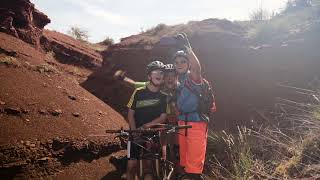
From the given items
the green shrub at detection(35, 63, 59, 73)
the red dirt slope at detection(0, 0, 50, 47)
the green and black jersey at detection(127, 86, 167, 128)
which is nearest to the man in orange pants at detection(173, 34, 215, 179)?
the green and black jersey at detection(127, 86, 167, 128)

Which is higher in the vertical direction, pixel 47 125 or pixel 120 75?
pixel 120 75

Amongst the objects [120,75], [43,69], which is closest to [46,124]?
[43,69]

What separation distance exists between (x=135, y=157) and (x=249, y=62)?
6066 mm

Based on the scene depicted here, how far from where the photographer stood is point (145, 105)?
18.3 ft

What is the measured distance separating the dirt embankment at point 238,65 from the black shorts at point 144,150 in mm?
4398

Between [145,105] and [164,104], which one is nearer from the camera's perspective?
[145,105]

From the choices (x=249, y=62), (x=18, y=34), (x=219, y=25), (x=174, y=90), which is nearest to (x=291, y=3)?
(x=219, y=25)

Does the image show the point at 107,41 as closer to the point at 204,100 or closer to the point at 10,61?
the point at 10,61

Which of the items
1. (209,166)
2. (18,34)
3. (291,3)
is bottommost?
(209,166)

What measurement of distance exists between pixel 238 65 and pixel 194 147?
17.6 ft

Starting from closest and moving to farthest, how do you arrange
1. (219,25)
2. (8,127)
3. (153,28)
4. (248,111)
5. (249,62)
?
(8,127), (248,111), (249,62), (219,25), (153,28)

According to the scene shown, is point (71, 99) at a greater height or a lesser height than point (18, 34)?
lesser

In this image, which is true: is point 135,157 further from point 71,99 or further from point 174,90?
point 71,99

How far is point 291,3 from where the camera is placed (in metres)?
12.6
